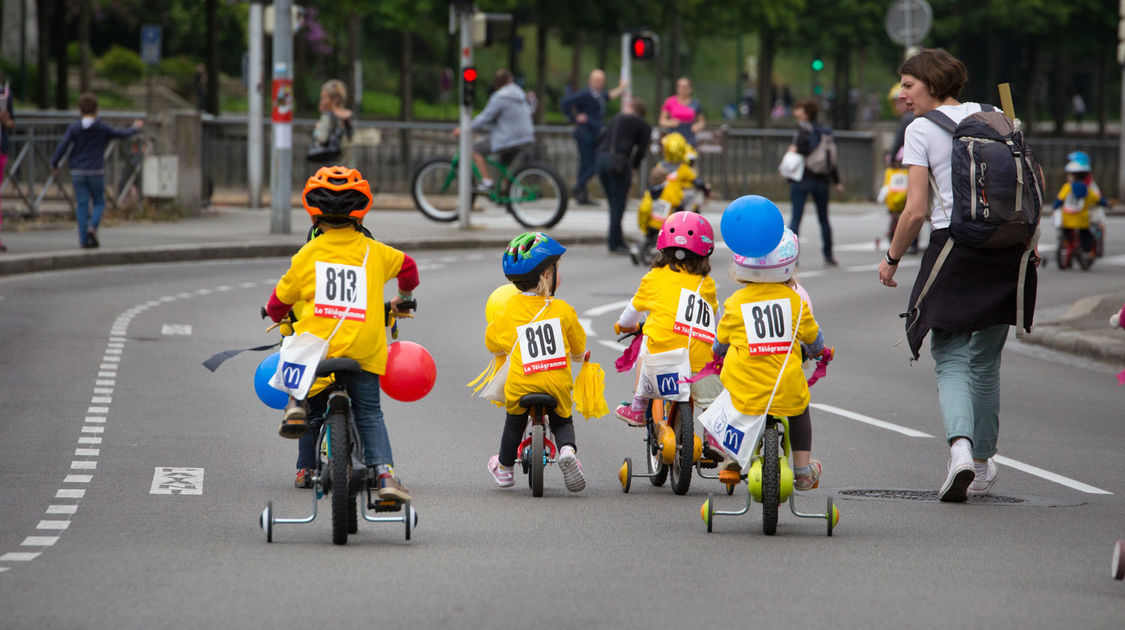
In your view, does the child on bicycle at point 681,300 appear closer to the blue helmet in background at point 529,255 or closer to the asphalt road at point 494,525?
the blue helmet in background at point 529,255

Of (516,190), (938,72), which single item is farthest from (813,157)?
(938,72)

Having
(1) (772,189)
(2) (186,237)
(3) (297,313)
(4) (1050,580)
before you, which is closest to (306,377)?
(3) (297,313)

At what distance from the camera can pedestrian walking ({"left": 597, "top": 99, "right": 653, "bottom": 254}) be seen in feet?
67.7

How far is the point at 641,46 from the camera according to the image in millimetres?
31484

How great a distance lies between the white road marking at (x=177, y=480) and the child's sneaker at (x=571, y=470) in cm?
156

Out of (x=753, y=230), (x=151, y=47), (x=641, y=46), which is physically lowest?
(x=753, y=230)

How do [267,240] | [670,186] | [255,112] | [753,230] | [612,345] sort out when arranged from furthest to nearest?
1. [255,112]
2. [267,240]
3. [670,186]
4. [612,345]
5. [753,230]

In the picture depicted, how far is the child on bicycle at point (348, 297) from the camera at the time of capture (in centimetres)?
657

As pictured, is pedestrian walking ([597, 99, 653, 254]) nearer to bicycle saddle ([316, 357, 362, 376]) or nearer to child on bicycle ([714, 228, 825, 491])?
child on bicycle ([714, 228, 825, 491])

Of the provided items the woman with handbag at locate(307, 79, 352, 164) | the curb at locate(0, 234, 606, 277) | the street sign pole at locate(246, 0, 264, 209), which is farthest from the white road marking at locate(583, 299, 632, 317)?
the street sign pole at locate(246, 0, 264, 209)

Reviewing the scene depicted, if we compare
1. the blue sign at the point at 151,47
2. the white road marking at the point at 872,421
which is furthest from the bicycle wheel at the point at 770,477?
the blue sign at the point at 151,47

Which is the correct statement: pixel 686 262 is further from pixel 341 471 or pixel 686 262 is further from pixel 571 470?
pixel 341 471

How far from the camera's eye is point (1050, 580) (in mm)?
6051

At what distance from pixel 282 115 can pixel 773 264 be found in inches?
629
